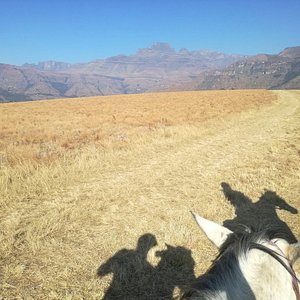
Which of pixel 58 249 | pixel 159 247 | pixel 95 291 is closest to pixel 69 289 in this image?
pixel 95 291

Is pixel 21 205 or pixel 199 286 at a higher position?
pixel 199 286

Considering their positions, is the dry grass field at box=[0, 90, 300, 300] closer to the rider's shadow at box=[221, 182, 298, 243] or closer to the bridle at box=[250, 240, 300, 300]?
the rider's shadow at box=[221, 182, 298, 243]

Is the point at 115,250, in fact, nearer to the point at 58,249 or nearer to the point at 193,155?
the point at 58,249

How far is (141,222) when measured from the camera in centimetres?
638

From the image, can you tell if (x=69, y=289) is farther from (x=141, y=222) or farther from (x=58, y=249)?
(x=141, y=222)

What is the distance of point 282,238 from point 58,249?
4.19 meters

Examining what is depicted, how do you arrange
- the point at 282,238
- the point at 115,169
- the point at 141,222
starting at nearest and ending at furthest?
the point at 282,238 → the point at 141,222 → the point at 115,169

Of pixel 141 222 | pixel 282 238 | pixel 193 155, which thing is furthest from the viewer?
pixel 193 155

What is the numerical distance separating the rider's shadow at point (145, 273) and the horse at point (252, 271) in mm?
2678

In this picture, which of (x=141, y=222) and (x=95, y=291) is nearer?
(x=95, y=291)

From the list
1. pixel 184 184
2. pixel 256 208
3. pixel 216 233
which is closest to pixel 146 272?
pixel 216 233

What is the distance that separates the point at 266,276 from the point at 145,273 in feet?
10.4

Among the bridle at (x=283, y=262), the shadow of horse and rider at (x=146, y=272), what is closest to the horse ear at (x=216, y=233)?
the bridle at (x=283, y=262)

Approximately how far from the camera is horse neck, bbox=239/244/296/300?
181 cm
